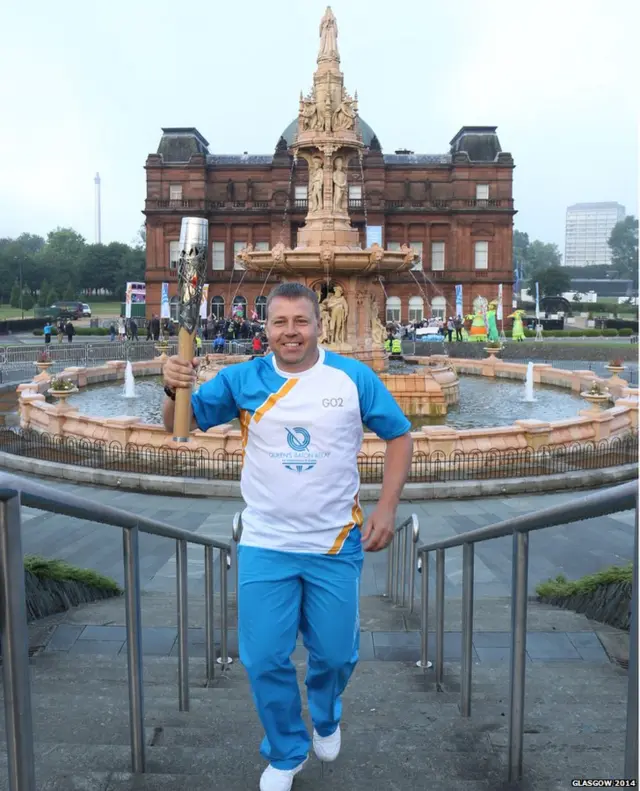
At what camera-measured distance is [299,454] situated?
12.1 feet

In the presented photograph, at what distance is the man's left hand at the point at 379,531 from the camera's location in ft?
12.6

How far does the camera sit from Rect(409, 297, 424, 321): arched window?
181ft

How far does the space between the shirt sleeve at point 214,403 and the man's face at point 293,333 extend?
28cm

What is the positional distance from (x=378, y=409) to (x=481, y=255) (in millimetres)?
54196

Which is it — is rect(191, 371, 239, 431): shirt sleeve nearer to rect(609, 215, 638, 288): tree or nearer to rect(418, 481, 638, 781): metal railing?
rect(418, 481, 638, 781): metal railing

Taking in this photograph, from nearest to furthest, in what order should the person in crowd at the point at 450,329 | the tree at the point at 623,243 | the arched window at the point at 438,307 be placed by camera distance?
the person in crowd at the point at 450,329 < the arched window at the point at 438,307 < the tree at the point at 623,243

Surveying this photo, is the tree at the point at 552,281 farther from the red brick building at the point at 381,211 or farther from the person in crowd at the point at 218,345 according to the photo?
the person in crowd at the point at 218,345

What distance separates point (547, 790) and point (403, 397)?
15.8 metres

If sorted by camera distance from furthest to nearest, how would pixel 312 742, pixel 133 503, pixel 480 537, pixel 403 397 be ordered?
pixel 403 397, pixel 133 503, pixel 480 537, pixel 312 742

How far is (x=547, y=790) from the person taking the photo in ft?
10.2

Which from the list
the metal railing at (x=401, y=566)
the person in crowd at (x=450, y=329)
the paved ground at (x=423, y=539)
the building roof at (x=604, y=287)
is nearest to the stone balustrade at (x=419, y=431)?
the paved ground at (x=423, y=539)

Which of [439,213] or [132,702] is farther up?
[439,213]

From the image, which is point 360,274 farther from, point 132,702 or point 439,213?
point 439,213

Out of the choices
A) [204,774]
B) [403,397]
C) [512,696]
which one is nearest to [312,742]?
[204,774]
